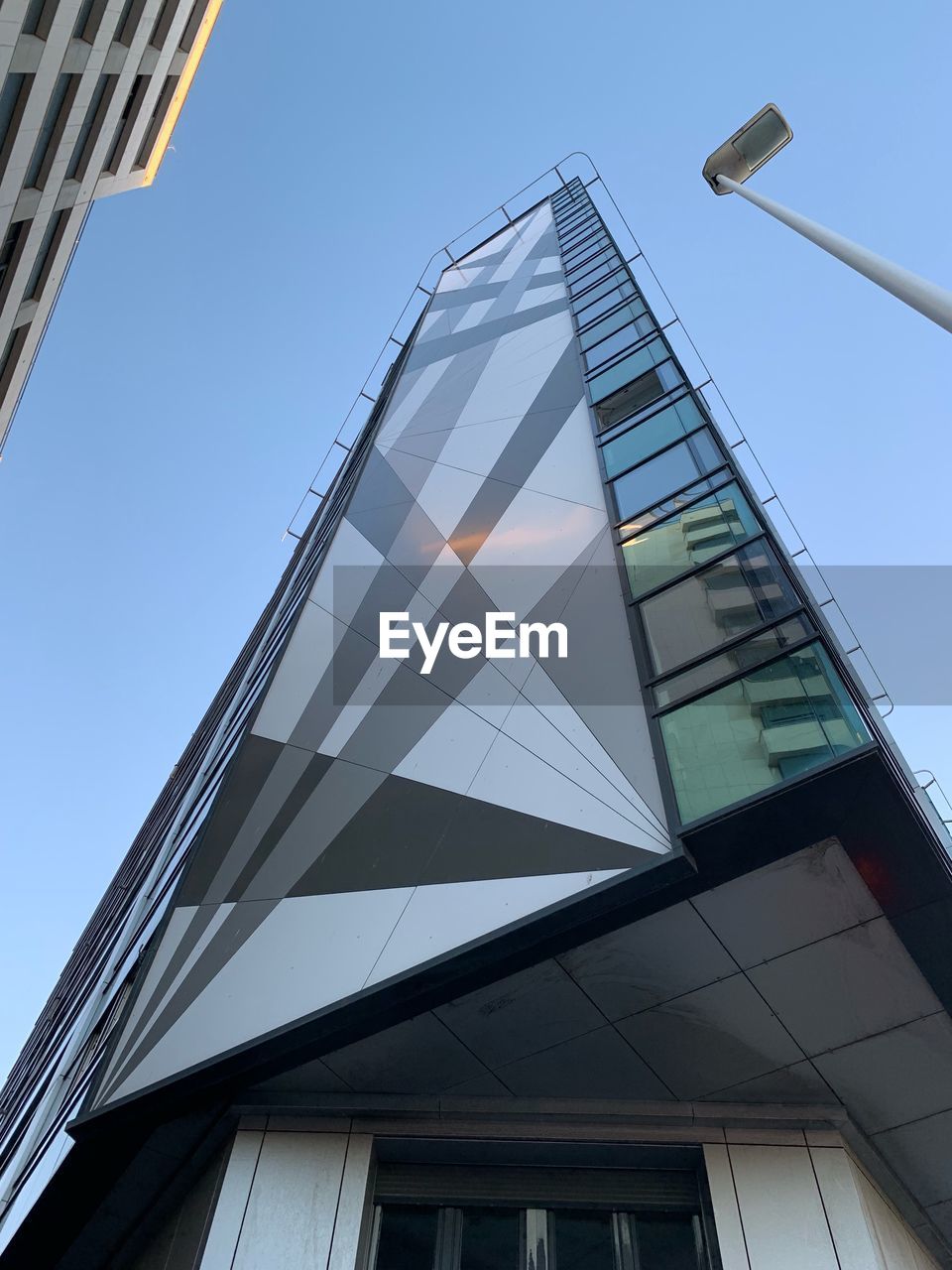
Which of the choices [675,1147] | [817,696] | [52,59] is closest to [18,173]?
[52,59]

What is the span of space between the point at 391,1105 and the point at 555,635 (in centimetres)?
653

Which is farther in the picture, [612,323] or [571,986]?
[612,323]

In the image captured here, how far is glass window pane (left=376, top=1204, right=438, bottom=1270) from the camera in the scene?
34.9 ft

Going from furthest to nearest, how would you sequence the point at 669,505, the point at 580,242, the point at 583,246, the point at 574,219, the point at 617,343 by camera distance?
the point at 574,219 < the point at 580,242 < the point at 583,246 < the point at 617,343 < the point at 669,505

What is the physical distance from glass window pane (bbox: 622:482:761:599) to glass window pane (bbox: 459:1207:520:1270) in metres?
7.92

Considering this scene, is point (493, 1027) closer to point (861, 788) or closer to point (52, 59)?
point (861, 788)

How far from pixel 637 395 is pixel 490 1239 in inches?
591

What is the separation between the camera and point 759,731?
1042 cm

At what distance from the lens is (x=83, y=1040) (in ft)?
52.2

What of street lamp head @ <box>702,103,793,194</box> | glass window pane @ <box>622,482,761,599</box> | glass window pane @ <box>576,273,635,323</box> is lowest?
glass window pane @ <box>622,482,761,599</box>

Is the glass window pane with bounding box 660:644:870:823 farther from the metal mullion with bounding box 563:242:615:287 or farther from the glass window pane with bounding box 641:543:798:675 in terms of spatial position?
the metal mullion with bounding box 563:242:615:287

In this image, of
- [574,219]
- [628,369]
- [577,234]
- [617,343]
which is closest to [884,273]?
[628,369]

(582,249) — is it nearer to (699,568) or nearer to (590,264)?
(590,264)

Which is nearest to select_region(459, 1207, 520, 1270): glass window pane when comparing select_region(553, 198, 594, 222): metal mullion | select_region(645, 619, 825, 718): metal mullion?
select_region(645, 619, 825, 718): metal mullion
